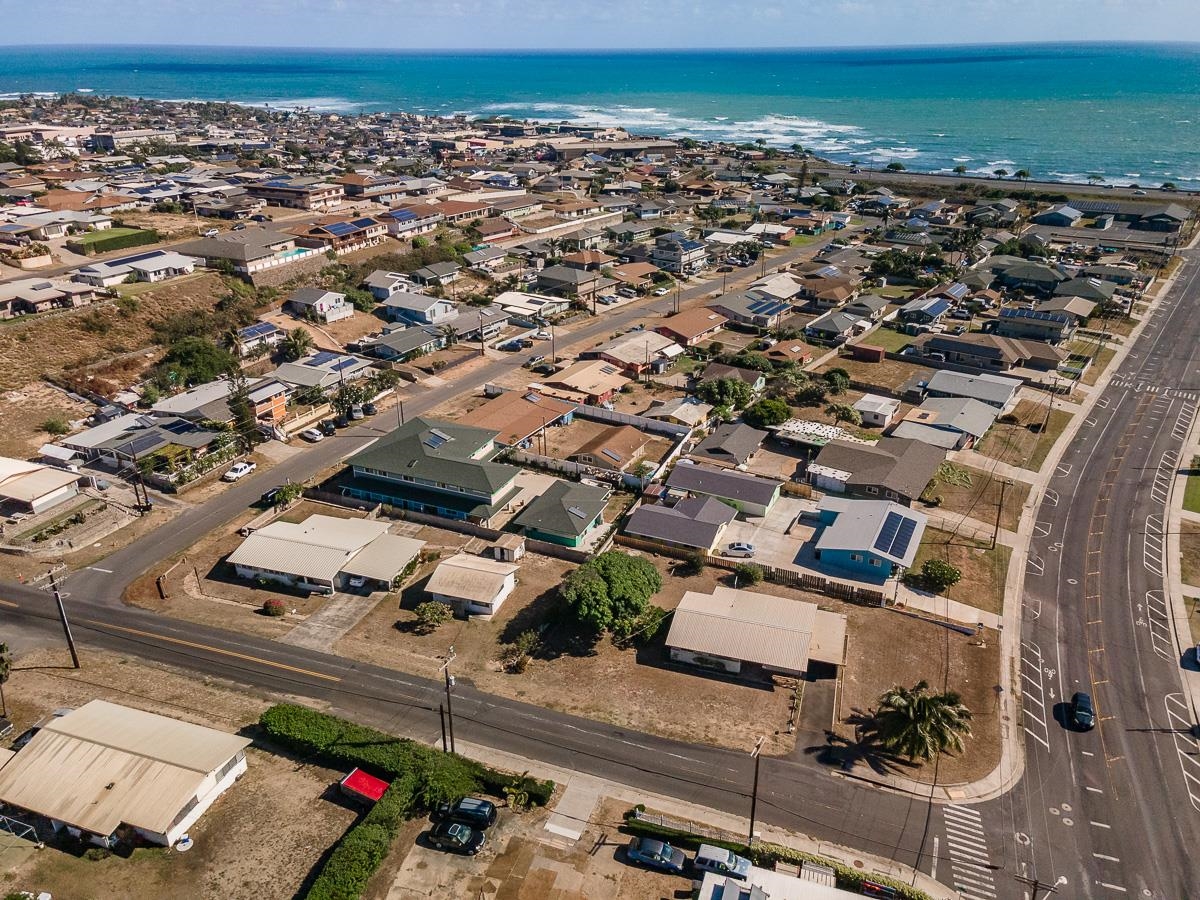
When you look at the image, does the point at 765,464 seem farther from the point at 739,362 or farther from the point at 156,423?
the point at 156,423

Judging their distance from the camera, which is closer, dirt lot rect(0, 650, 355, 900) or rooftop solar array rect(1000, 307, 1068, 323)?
dirt lot rect(0, 650, 355, 900)

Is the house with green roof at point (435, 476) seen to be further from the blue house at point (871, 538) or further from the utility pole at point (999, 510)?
the utility pole at point (999, 510)

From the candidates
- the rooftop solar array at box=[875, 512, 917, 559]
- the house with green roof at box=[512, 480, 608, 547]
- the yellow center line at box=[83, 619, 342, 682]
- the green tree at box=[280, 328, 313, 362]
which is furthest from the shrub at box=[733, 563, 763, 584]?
the green tree at box=[280, 328, 313, 362]

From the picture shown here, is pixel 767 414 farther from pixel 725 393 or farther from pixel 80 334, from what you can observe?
pixel 80 334

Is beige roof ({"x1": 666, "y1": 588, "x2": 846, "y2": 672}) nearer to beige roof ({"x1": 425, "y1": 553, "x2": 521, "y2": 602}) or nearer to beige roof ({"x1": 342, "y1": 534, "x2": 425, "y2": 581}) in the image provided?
beige roof ({"x1": 425, "y1": 553, "x2": 521, "y2": 602})

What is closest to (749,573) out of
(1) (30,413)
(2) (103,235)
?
(1) (30,413)

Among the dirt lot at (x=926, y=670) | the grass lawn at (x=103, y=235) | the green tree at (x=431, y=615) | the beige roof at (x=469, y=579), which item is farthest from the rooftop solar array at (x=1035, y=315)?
the grass lawn at (x=103, y=235)
